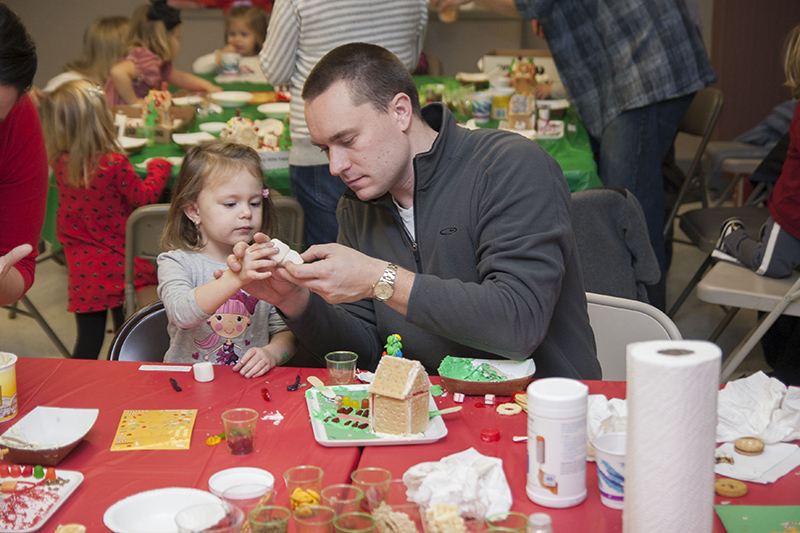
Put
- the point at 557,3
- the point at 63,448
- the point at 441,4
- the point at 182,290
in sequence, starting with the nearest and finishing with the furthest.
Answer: the point at 63,448
the point at 182,290
the point at 557,3
the point at 441,4

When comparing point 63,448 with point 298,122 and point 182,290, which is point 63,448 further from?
point 298,122

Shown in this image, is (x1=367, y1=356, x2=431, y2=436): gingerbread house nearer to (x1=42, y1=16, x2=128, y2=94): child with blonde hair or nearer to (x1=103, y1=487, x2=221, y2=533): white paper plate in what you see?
(x1=103, y1=487, x2=221, y2=533): white paper plate

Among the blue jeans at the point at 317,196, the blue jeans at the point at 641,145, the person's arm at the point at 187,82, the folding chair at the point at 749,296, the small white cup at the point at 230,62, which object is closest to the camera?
the folding chair at the point at 749,296

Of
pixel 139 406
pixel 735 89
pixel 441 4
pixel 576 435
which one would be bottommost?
pixel 735 89

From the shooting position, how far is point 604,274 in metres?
2.55

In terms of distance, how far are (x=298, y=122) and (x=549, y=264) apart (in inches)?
72.6

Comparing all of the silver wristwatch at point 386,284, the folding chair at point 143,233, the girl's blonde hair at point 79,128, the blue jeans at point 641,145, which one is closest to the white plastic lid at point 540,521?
the silver wristwatch at point 386,284

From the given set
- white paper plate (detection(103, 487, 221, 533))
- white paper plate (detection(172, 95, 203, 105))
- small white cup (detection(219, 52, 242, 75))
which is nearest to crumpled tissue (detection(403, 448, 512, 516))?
white paper plate (detection(103, 487, 221, 533))

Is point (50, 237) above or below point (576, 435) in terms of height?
below

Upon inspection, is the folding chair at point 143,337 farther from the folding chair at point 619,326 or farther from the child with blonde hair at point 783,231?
the child with blonde hair at point 783,231

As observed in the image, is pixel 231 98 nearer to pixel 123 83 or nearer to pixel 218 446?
pixel 123 83

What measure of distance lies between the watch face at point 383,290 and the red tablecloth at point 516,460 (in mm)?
236

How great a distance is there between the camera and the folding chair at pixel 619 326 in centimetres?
205

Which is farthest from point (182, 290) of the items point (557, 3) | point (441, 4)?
point (441, 4)
